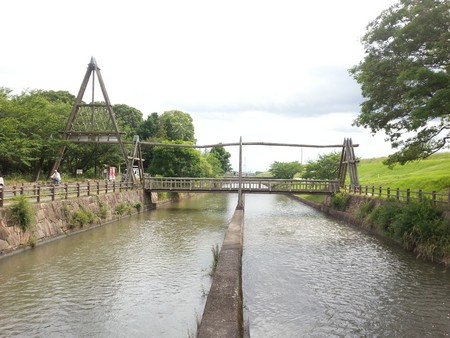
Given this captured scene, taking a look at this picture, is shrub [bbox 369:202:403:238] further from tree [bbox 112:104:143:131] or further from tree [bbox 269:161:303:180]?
tree [bbox 112:104:143:131]

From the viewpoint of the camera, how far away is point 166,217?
25.4 metres

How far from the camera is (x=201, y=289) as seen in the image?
30.7ft

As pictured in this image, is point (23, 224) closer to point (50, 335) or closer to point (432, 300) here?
point (50, 335)

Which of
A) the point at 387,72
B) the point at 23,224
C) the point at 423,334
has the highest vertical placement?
the point at 387,72

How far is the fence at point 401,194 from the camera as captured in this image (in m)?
14.4

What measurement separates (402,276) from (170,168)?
104ft

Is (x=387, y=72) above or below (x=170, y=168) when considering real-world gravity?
above

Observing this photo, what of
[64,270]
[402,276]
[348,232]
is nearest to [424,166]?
[348,232]

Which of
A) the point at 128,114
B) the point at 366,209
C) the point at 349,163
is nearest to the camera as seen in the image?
the point at 366,209

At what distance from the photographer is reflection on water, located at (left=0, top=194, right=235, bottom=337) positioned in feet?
23.5

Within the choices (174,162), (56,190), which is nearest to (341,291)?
(56,190)

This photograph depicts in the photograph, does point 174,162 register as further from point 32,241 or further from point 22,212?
point 22,212

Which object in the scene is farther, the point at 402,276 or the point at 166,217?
the point at 166,217

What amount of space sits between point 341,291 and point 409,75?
8.34m
